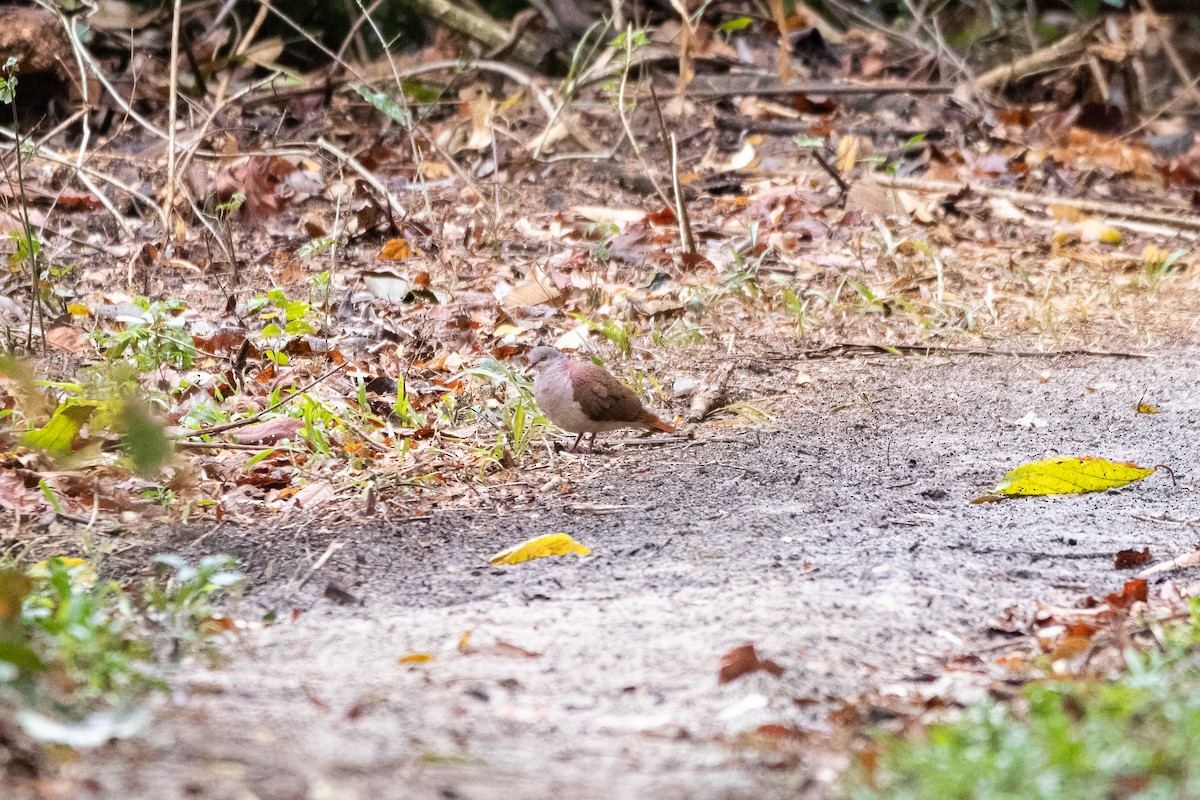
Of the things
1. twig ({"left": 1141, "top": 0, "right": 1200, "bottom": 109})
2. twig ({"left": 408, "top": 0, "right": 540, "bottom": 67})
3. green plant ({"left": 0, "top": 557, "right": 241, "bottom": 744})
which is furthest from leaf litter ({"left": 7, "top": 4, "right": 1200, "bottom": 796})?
twig ({"left": 1141, "top": 0, "right": 1200, "bottom": 109})

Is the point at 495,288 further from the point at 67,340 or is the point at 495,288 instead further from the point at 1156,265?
the point at 1156,265

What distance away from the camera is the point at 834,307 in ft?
15.6

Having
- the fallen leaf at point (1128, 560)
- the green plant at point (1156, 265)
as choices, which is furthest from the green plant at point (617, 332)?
the green plant at point (1156, 265)

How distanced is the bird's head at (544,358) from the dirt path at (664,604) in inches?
11.2

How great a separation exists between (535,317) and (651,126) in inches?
117

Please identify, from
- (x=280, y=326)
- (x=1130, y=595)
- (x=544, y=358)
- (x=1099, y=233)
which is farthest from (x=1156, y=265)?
(x=280, y=326)

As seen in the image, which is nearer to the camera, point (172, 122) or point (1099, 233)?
point (172, 122)

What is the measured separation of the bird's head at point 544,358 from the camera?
11.4ft

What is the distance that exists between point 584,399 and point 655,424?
1.10 feet

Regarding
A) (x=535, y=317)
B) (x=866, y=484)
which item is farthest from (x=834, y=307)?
(x=866, y=484)

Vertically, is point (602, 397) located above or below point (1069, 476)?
above

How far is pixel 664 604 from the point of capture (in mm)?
2373

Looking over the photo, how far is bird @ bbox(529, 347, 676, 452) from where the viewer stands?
3.27 meters

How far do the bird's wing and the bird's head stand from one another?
0.10 m
